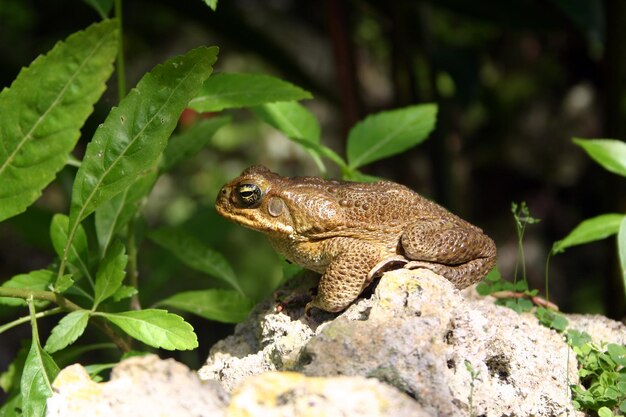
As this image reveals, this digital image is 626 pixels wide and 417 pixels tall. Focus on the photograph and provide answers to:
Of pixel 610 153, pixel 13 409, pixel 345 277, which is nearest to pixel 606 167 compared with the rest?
pixel 610 153

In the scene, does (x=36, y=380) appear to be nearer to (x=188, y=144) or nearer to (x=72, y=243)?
(x=72, y=243)

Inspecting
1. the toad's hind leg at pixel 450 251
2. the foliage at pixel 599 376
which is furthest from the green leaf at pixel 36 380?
the foliage at pixel 599 376

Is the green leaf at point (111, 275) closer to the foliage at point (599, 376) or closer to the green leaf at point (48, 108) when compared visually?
the green leaf at point (48, 108)

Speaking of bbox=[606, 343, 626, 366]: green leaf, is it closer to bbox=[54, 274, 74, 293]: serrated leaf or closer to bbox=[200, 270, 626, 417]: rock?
bbox=[200, 270, 626, 417]: rock

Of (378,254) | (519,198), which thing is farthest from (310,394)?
(519,198)

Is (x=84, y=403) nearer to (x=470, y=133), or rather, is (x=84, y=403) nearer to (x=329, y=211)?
(x=329, y=211)

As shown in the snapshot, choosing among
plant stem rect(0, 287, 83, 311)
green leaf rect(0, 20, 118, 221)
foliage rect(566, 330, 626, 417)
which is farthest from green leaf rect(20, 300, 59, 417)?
foliage rect(566, 330, 626, 417)
